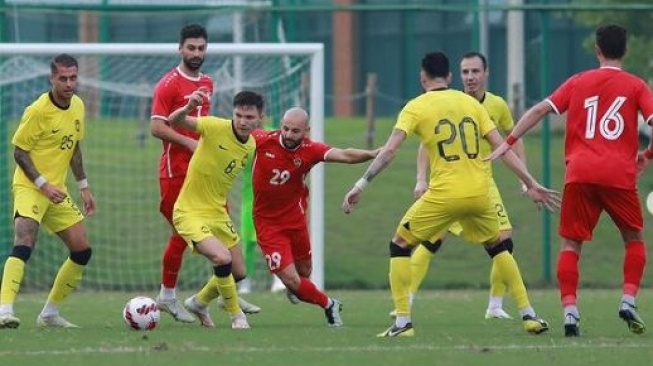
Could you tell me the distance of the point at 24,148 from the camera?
12.3 meters

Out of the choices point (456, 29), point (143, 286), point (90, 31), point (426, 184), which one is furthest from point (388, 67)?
point (426, 184)

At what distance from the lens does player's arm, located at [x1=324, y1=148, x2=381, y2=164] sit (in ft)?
39.8

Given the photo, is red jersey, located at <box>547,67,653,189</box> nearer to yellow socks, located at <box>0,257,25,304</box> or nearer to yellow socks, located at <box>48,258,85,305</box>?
yellow socks, located at <box>48,258,85,305</box>

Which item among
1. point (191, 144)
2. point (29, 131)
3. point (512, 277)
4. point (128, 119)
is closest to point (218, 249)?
point (191, 144)

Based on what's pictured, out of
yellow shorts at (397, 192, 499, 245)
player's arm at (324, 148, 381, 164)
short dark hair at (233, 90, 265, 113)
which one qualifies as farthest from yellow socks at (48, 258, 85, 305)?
yellow shorts at (397, 192, 499, 245)

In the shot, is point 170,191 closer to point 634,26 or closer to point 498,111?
point 498,111

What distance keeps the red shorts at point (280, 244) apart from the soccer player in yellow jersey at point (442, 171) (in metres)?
1.36

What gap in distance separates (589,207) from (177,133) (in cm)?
323

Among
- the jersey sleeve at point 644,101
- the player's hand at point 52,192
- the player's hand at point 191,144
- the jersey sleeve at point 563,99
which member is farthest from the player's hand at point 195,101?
the jersey sleeve at point 644,101

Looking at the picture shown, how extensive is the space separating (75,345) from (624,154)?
12.5ft

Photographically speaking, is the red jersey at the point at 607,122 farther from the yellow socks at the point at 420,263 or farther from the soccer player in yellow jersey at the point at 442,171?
the yellow socks at the point at 420,263

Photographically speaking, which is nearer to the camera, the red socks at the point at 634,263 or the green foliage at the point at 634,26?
the red socks at the point at 634,263

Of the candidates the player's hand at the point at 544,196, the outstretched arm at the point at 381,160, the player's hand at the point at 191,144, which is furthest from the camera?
the player's hand at the point at 191,144

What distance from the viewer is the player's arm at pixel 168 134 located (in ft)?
41.2
